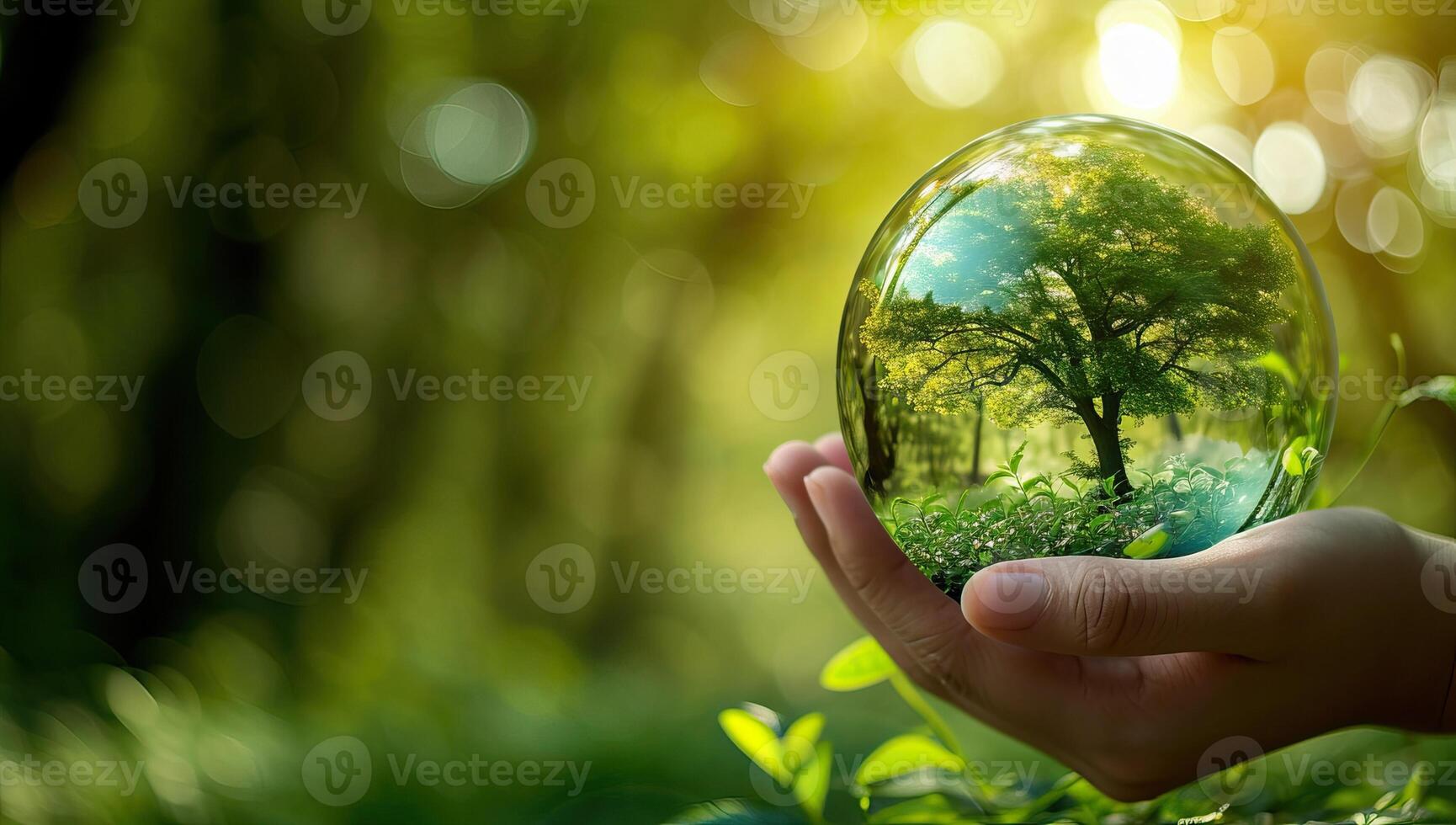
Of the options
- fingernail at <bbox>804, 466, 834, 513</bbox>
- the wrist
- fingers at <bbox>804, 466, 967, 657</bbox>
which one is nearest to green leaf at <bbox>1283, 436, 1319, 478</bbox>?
Result: the wrist

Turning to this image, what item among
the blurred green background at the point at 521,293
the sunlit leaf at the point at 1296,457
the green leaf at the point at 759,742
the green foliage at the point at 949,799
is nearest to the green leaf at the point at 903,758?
the green foliage at the point at 949,799

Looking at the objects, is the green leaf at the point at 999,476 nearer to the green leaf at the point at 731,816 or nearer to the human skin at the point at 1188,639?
the human skin at the point at 1188,639

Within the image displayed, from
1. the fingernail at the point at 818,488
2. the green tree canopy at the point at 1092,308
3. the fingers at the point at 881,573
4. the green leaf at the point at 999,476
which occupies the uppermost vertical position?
the green tree canopy at the point at 1092,308

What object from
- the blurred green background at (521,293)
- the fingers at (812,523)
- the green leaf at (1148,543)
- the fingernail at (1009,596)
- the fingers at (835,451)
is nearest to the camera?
the fingernail at (1009,596)

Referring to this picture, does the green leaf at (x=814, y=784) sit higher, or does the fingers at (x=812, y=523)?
the fingers at (x=812, y=523)

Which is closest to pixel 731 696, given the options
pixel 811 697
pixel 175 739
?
pixel 811 697

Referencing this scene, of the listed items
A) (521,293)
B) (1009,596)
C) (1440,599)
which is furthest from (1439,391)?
(521,293)

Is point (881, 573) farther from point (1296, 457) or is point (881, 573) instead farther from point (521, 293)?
point (521, 293)
